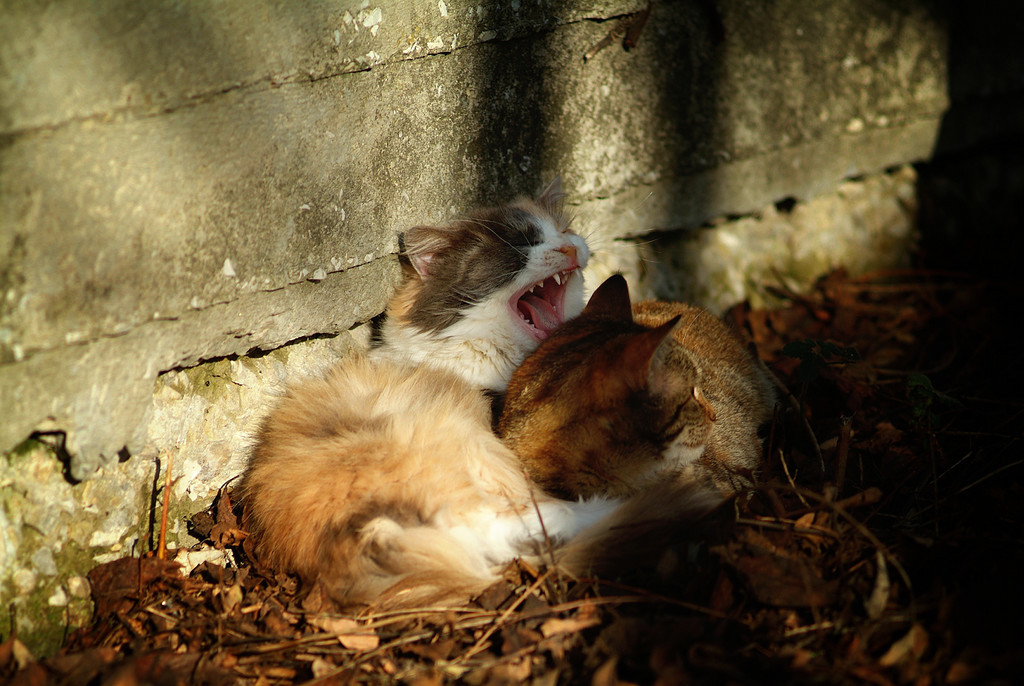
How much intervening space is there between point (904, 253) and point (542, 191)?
8.48ft

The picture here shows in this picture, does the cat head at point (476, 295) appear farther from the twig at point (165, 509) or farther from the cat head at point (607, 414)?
the twig at point (165, 509)

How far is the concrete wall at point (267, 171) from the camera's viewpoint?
5.98 ft

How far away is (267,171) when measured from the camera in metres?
2.21

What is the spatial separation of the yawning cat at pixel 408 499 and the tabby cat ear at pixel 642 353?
33 cm

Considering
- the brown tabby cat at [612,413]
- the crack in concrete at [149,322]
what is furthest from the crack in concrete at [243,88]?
the brown tabby cat at [612,413]

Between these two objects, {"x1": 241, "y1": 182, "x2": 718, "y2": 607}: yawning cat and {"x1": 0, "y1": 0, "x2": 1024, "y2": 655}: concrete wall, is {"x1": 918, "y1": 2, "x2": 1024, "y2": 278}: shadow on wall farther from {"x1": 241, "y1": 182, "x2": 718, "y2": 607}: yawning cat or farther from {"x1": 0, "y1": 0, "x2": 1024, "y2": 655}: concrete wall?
{"x1": 241, "y1": 182, "x2": 718, "y2": 607}: yawning cat

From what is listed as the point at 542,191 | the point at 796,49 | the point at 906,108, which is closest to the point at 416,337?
the point at 542,191

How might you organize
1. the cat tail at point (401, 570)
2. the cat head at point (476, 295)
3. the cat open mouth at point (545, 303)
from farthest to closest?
the cat open mouth at point (545, 303) → the cat head at point (476, 295) → the cat tail at point (401, 570)

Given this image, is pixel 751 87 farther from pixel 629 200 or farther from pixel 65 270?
pixel 65 270

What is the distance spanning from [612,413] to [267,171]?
1279 millimetres

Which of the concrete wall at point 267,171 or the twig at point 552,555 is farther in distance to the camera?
the twig at point 552,555

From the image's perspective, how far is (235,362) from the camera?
2.41 m

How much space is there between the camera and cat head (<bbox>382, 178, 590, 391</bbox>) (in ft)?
8.91

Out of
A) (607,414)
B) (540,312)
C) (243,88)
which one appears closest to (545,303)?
(540,312)
